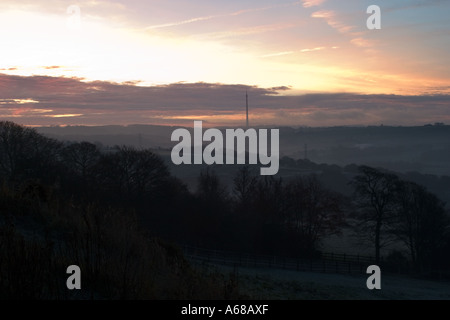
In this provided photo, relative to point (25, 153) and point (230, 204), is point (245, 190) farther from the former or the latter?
point (25, 153)

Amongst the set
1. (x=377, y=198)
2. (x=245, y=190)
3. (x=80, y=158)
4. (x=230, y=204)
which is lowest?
(x=230, y=204)

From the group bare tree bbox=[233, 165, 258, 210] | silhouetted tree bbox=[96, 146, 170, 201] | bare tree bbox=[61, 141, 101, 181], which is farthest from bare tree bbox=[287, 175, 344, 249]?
bare tree bbox=[61, 141, 101, 181]

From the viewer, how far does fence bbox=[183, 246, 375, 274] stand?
33.9 metres

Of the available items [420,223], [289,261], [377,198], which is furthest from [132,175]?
[420,223]

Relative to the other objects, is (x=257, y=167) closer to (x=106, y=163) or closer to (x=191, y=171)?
(x=191, y=171)

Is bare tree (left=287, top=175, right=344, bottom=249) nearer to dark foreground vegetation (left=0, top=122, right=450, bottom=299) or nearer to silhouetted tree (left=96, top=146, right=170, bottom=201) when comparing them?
dark foreground vegetation (left=0, top=122, right=450, bottom=299)

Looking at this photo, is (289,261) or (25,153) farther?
(25,153)

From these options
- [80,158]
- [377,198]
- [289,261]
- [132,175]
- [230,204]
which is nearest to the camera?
[289,261]

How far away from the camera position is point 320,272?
1389 inches

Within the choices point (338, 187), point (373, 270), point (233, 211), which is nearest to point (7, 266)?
point (373, 270)

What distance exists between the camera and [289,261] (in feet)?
123

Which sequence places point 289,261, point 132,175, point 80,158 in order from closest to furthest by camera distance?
point 289,261, point 132,175, point 80,158
